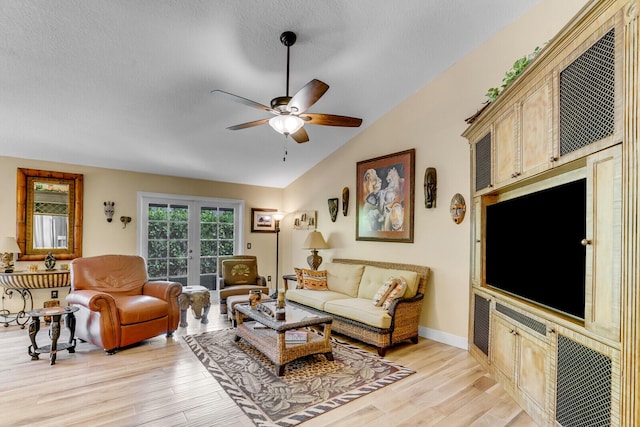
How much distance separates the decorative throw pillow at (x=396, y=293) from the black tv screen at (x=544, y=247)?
918 mm

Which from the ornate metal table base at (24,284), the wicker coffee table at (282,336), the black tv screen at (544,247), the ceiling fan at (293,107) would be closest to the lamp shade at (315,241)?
the wicker coffee table at (282,336)

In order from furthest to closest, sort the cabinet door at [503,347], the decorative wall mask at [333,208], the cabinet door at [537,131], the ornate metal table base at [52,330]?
the decorative wall mask at [333,208]
the ornate metal table base at [52,330]
the cabinet door at [503,347]
the cabinet door at [537,131]

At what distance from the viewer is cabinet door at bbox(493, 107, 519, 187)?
265 cm

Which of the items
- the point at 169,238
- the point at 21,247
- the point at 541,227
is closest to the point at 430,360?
the point at 541,227

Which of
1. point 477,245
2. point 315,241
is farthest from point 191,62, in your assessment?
point 477,245

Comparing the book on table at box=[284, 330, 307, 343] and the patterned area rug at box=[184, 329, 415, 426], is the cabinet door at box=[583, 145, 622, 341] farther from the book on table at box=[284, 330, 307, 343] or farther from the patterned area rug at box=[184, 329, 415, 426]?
the book on table at box=[284, 330, 307, 343]

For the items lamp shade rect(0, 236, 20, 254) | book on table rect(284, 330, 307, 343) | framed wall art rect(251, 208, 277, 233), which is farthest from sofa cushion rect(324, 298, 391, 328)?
lamp shade rect(0, 236, 20, 254)

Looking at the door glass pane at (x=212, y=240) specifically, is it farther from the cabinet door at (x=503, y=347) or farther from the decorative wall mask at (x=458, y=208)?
the cabinet door at (x=503, y=347)

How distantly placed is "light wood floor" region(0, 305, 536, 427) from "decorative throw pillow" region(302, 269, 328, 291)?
1660 millimetres

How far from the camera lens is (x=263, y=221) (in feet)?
22.4

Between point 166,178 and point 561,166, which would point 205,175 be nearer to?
point 166,178

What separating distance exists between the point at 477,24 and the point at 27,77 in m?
4.55

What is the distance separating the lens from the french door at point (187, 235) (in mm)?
5684

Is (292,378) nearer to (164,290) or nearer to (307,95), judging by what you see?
(164,290)
